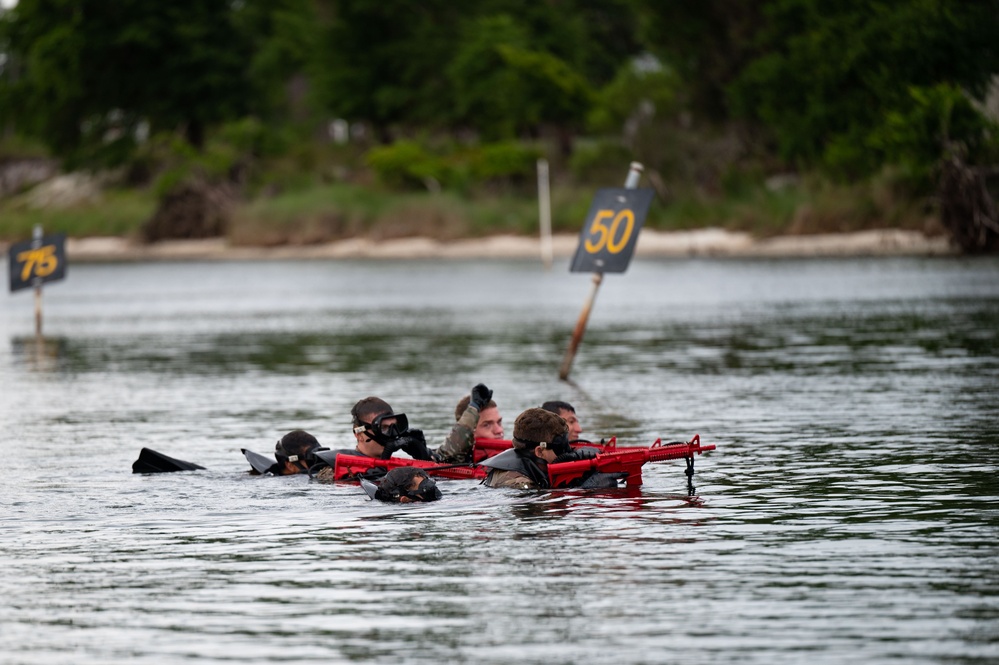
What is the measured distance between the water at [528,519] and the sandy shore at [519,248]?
39.0 meters

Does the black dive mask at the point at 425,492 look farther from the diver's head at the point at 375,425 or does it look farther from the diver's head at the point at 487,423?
the diver's head at the point at 487,423

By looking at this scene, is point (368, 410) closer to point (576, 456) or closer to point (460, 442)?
point (460, 442)

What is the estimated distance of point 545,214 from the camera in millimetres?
87625

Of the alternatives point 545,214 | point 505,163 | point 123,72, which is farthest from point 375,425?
point 123,72

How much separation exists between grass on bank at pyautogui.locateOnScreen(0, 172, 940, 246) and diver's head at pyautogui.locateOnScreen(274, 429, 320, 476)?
178ft

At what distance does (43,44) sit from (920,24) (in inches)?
2456

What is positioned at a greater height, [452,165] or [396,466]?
[452,165]

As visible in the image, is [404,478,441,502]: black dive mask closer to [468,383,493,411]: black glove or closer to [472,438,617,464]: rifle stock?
[468,383,493,411]: black glove

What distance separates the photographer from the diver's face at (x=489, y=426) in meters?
17.4

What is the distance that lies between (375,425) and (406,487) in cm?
98

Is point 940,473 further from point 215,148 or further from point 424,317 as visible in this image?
point 215,148

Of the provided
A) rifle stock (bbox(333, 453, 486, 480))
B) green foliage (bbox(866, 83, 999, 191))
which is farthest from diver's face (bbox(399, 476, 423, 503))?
green foliage (bbox(866, 83, 999, 191))

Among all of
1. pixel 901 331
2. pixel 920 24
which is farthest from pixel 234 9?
pixel 901 331

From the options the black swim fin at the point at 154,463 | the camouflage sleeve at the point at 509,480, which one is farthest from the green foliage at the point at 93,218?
the camouflage sleeve at the point at 509,480
